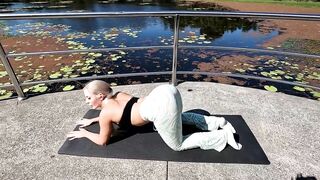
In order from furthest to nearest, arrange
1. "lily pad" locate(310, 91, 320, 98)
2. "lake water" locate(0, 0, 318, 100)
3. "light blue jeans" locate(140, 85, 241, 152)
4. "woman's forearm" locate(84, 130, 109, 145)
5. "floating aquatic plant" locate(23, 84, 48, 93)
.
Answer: "lake water" locate(0, 0, 318, 100) < "floating aquatic plant" locate(23, 84, 48, 93) < "lily pad" locate(310, 91, 320, 98) < "woman's forearm" locate(84, 130, 109, 145) < "light blue jeans" locate(140, 85, 241, 152)

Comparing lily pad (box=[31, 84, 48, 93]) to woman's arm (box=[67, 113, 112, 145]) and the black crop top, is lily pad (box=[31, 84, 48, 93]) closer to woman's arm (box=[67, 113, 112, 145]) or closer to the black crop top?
woman's arm (box=[67, 113, 112, 145])

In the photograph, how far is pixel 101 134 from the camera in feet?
7.59

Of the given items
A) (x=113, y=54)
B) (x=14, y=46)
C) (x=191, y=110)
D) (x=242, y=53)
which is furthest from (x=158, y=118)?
(x=14, y=46)

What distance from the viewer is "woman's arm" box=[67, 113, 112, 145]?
7.33ft

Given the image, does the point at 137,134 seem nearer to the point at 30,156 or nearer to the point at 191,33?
the point at 30,156

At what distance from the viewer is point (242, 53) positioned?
27.7ft

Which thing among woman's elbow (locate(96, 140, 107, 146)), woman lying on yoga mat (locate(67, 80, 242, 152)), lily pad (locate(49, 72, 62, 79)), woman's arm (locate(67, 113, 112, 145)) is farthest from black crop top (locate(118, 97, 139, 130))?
lily pad (locate(49, 72, 62, 79))

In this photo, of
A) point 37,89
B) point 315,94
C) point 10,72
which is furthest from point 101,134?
point 315,94

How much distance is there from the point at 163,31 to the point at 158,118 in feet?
30.7

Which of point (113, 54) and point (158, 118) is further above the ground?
point (158, 118)

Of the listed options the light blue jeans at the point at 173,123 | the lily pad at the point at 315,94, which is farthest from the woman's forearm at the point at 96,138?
the lily pad at the point at 315,94

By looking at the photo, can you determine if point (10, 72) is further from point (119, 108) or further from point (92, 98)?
point (119, 108)

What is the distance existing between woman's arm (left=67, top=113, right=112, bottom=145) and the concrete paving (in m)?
0.16

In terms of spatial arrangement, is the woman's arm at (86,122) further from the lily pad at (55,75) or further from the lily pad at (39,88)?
the lily pad at (55,75)
